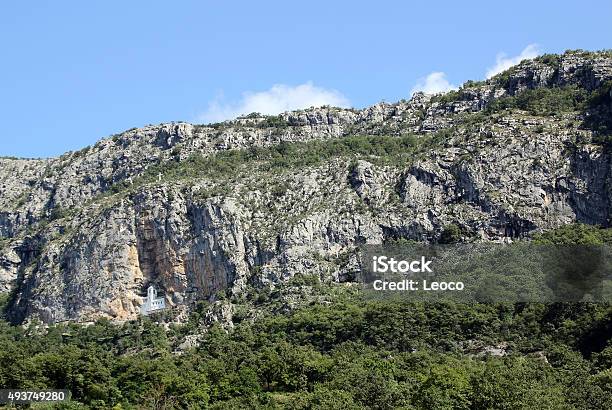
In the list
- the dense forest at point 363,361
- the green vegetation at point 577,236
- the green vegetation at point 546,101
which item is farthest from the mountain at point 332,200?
the dense forest at point 363,361

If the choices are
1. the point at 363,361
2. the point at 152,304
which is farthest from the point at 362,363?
the point at 152,304

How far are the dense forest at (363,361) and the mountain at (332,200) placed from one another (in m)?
9.12

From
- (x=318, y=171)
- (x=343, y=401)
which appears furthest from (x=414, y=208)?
(x=343, y=401)

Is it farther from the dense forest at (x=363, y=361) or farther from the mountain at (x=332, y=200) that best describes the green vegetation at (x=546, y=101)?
the dense forest at (x=363, y=361)

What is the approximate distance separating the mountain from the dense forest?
9118mm

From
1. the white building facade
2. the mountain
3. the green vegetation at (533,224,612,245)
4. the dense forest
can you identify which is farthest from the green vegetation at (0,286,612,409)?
the mountain

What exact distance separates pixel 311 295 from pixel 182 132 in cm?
5212

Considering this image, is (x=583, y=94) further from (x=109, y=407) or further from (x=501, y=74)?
(x=109, y=407)

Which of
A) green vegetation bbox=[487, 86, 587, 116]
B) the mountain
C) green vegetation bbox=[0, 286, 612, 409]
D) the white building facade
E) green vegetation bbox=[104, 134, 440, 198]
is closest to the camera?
green vegetation bbox=[0, 286, 612, 409]

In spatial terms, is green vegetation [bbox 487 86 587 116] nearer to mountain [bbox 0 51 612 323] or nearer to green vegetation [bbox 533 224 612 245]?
mountain [bbox 0 51 612 323]

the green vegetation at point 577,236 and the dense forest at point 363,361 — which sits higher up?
the green vegetation at point 577,236

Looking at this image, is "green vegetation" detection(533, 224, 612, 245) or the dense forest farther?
"green vegetation" detection(533, 224, 612, 245)

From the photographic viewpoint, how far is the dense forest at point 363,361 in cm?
9269

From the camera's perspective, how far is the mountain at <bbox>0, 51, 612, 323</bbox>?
468 feet
